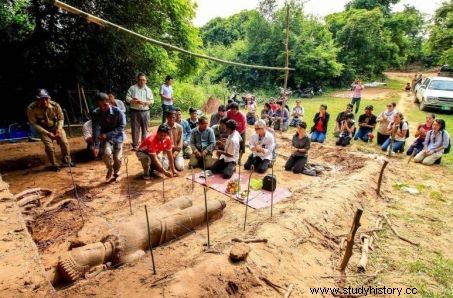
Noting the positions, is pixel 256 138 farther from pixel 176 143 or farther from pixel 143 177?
pixel 143 177

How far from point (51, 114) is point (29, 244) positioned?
4.04 metres

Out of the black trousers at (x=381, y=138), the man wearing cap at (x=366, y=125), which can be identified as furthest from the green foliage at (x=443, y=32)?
the black trousers at (x=381, y=138)

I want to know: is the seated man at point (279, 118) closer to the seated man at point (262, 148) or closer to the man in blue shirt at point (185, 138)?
the seated man at point (262, 148)

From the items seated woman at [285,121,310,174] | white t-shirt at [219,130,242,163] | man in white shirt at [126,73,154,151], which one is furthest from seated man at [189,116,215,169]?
seated woman at [285,121,310,174]

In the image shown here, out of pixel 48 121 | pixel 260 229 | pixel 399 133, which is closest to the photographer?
pixel 260 229

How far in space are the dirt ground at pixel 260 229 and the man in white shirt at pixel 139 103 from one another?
0.94m

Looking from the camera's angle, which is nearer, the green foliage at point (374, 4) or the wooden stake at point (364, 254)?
the wooden stake at point (364, 254)

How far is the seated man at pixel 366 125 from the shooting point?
946 cm

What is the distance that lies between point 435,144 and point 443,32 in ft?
45.3

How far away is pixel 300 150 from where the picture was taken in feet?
22.8

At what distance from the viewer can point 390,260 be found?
3.81m

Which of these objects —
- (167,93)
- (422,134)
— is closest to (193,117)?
(167,93)

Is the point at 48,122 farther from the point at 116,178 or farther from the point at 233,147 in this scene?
the point at 233,147

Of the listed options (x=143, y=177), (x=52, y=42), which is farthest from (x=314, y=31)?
(x=143, y=177)
